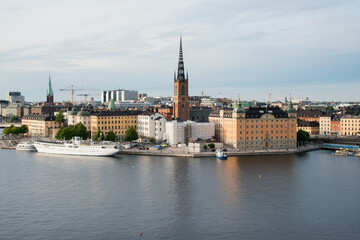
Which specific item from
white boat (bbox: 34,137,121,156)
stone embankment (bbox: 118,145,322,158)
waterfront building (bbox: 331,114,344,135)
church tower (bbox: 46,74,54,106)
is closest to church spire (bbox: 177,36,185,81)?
stone embankment (bbox: 118,145,322,158)

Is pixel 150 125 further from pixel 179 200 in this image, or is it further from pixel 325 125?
pixel 179 200

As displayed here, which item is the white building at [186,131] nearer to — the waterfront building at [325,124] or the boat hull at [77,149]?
the boat hull at [77,149]

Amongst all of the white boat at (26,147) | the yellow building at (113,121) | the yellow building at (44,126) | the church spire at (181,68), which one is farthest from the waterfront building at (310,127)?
the white boat at (26,147)

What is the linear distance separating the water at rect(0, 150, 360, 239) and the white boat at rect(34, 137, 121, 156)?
676cm

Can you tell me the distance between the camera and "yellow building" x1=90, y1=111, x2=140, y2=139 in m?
73.4

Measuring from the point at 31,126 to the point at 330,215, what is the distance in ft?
232

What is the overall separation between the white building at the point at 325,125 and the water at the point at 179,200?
1341 inches

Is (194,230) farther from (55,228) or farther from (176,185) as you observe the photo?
(176,185)

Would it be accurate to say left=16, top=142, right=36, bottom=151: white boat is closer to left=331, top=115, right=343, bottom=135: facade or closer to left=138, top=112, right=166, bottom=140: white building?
left=138, top=112, right=166, bottom=140: white building

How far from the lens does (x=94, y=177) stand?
4188 centimetres

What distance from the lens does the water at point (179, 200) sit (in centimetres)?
2688

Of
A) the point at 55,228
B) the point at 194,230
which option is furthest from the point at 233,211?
the point at 55,228

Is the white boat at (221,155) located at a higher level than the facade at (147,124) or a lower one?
lower

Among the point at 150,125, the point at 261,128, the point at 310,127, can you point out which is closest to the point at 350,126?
the point at 310,127
